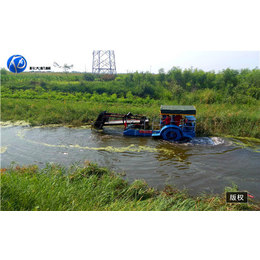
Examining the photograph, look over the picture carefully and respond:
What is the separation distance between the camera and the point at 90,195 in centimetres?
488

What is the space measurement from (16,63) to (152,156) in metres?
6.31

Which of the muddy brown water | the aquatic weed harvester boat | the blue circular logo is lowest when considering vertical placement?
the muddy brown water

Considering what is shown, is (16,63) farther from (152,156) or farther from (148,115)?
(148,115)

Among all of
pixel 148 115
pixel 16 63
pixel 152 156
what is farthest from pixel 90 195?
pixel 148 115

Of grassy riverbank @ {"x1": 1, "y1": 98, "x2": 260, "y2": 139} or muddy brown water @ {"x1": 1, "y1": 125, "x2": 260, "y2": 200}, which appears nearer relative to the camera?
muddy brown water @ {"x1": 1, "y1": 125, "x2": 260, "y2": 200}

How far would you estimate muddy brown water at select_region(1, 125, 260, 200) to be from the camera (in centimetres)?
689

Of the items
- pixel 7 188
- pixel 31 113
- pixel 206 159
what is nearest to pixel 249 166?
pixel 206 159

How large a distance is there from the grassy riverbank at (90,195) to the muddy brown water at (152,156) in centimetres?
74

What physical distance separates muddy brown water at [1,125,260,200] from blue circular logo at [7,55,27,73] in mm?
3706

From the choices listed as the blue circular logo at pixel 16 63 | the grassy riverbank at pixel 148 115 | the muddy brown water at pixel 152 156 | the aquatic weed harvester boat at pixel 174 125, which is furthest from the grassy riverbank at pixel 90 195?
the grassy riverbank at pixel 148 115

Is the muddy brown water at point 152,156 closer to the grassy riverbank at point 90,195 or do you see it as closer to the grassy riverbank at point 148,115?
the grassy riverbank at point 90,195

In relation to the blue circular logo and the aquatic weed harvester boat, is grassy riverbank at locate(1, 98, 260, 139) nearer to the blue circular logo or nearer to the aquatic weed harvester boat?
the aquatic weed harvester boat

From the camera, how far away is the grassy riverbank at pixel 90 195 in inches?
146

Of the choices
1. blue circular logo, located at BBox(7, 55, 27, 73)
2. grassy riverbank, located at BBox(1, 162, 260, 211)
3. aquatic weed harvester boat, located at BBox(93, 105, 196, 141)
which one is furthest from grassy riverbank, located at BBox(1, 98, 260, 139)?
blue circular logo, located at BBox(7, 55, 27, 73)
